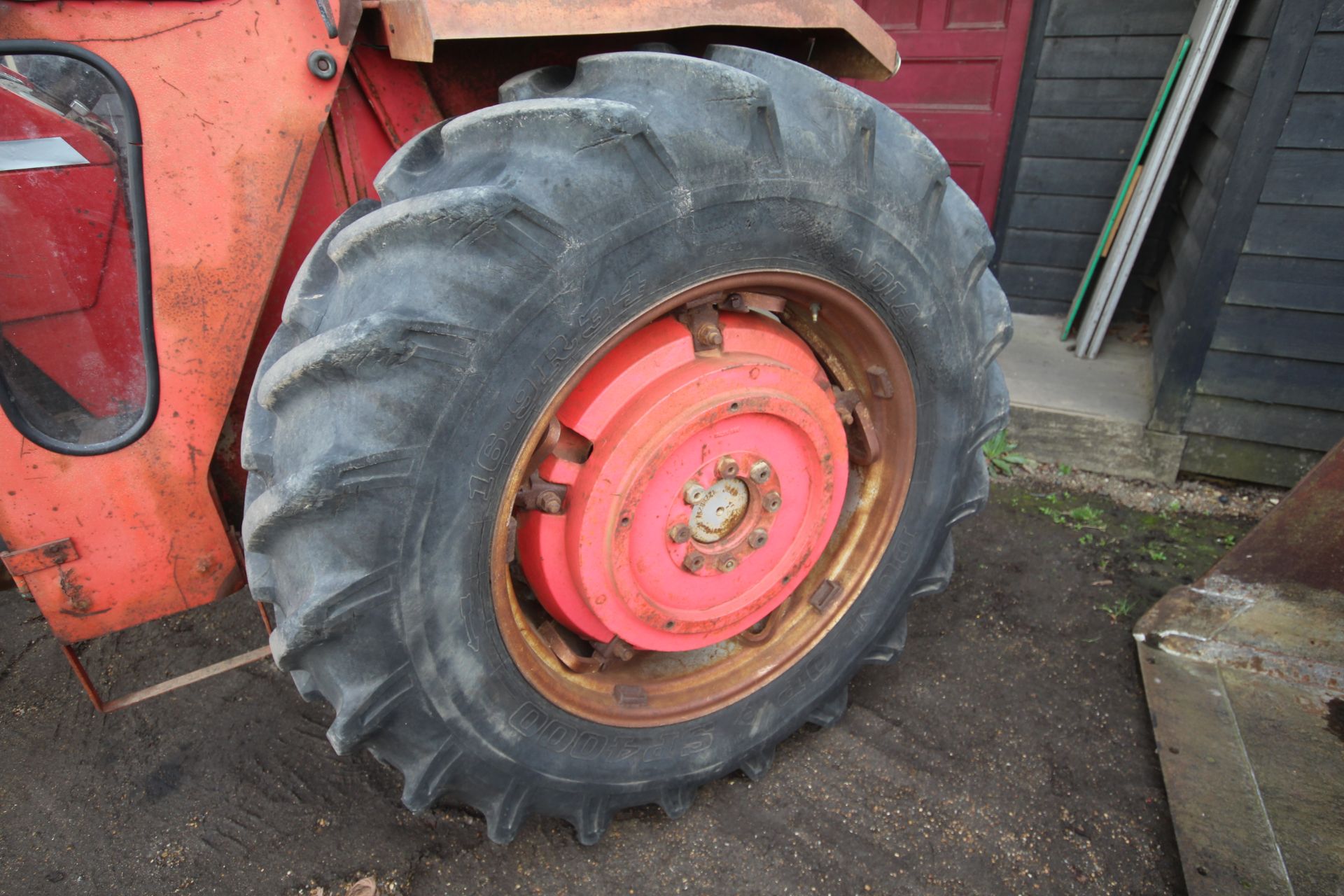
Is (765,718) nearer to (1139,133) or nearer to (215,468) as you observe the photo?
(215,468)

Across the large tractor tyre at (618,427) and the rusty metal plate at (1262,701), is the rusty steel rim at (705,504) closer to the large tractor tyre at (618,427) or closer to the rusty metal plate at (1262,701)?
the large tractor tyre at (618,427)

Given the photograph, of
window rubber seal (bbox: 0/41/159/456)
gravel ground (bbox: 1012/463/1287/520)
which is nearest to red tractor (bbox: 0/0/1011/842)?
window rubber seal (bbox: 0/41/159/456)

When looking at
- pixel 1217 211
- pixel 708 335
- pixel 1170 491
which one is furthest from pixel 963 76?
pixel 708 335

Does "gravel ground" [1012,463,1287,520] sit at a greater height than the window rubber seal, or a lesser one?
lesser

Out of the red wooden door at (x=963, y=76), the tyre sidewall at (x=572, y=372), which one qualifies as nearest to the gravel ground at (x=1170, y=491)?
the red wooden door at (x=963, y=76)

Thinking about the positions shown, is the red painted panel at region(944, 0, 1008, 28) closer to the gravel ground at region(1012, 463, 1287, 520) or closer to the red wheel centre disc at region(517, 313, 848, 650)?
the gravel ground at region(1012, 463, 1287, 520)

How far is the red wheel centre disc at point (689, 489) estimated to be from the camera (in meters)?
1.35

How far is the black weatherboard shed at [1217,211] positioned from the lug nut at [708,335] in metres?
2.18

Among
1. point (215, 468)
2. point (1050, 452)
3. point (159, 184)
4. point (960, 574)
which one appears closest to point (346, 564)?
point (215, 468)

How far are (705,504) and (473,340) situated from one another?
1.95 feet

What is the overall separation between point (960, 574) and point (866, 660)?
0.85m

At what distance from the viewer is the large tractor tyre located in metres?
1.10

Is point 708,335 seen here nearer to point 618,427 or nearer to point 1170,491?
point 618,427

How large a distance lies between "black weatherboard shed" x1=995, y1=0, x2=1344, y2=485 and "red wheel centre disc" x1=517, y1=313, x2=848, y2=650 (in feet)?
6.50
